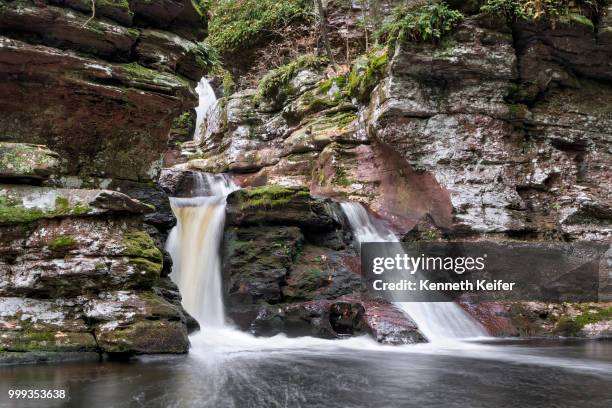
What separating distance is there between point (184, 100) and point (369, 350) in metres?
6.44

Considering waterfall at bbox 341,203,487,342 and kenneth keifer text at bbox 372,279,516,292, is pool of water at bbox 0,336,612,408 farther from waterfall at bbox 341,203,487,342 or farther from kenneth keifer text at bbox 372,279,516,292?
kenneth keifer text at bbox 372,279,516,292

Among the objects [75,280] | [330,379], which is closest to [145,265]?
[75,280]

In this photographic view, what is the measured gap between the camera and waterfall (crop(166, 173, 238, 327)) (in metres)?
10.0

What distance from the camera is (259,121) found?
18.4m

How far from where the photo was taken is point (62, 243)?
23.0 ft

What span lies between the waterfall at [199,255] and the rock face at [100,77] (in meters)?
1.42

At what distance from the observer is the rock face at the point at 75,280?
665 centimetres

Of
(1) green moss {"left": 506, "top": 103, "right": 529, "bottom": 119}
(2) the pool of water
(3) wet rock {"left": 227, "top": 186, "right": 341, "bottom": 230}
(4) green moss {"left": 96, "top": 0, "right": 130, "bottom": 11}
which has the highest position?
(4) green moss {"left": 96, "top": 0, "right": 130, "bottom": 11}

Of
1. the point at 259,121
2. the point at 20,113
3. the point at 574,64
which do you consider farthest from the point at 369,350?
the point at 259,121

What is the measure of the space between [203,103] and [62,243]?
17.9 metres

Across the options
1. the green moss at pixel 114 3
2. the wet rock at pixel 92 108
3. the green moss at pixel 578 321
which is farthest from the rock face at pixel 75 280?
the green moss at pixel 578 321

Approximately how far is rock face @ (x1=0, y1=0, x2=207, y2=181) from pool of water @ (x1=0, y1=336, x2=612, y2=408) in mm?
4799

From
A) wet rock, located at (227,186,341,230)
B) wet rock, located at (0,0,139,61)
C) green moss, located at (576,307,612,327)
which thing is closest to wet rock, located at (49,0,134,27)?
wet rock, located at (0,0,139,61)

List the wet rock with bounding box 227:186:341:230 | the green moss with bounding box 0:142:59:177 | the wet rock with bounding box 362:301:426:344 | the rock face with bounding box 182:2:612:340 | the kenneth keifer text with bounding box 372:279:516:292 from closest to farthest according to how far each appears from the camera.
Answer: the green moss with bounding box 0:142:59:177
the wet rock with bounding box 362:301:426:344
the wet rock with bounding box 227:186:341:230
the kenneth keifer text with bounding box 372:279:516:292
the rock face with bounding box 182:2:612:340
